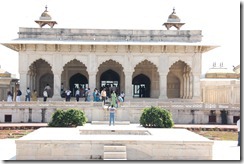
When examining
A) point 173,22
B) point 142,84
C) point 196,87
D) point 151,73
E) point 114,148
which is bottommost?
point 114,148

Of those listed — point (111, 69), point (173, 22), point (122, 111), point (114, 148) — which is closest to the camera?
point (114, 148)

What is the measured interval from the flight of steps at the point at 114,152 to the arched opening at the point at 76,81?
15.4m

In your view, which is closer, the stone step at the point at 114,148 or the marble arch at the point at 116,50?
the stone step at the point at 114,148

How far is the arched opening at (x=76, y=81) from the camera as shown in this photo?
81.6 ft

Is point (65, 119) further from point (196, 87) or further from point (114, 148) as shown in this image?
point (196, 87)

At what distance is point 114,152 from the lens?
31.3 ft

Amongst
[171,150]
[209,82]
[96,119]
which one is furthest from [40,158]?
[209,82]

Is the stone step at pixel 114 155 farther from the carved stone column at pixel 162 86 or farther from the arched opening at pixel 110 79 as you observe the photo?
the arched opening at pixel 110 79

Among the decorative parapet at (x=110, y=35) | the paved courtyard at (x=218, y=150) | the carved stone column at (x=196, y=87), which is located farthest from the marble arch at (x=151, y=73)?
the paved courtyard at (x=218, y=150)

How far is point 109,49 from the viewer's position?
73.1ft

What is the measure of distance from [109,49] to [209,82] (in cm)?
607

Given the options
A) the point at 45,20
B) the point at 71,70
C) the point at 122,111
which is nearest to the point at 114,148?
the point at 122,111

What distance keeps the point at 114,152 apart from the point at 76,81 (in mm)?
15672

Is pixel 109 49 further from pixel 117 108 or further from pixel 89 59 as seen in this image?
pixel 117 108
